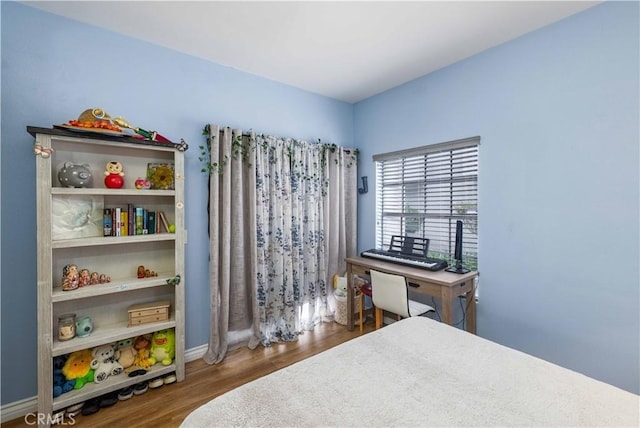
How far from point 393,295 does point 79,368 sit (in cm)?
238

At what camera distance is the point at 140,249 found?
7.27 feet

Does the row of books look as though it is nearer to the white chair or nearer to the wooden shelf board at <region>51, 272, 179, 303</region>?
the wooden shelf board at <region>51, 272, 179, 303</region>

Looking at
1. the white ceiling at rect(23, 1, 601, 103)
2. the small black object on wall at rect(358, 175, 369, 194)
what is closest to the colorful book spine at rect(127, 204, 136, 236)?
the white ceiling at rect(23, 1, 601, 103)

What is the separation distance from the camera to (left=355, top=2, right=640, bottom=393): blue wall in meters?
1.72

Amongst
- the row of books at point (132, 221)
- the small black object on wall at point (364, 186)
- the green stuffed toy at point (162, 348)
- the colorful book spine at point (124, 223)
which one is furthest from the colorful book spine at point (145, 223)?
the small black object on wall at point (364, 186)

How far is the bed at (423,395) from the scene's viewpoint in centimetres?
94

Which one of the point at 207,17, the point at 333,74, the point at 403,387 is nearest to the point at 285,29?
the point at 207,17

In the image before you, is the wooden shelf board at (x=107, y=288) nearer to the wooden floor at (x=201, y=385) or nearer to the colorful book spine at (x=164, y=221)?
the colorful book spine at (x=164, y=221)

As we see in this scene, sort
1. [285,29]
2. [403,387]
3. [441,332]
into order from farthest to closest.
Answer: [285,29] < [441,332] < [403,387]

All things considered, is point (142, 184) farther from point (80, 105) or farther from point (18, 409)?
point (18, 409)

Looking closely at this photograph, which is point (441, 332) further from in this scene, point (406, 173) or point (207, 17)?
point (207, 17)

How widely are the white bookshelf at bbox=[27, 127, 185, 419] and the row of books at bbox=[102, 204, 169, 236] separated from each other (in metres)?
0.07

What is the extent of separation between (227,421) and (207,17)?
2.36 meters

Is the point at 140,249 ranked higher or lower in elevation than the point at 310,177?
lower
